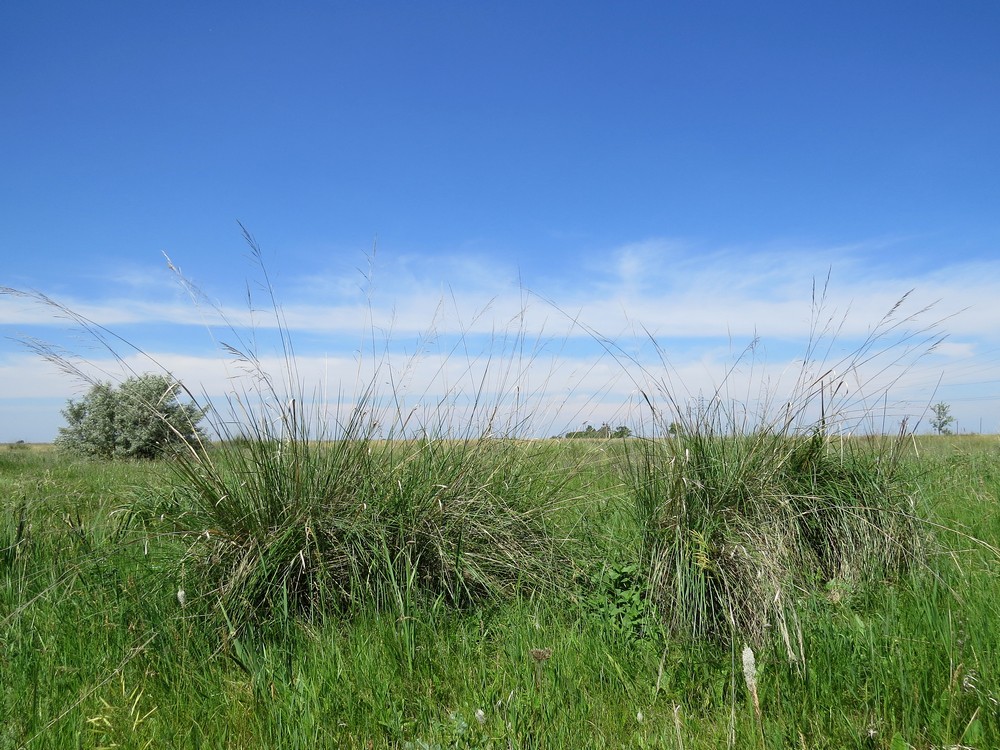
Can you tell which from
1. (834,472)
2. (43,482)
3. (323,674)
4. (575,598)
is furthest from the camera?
(43,482)

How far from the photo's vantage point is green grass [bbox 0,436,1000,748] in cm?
199

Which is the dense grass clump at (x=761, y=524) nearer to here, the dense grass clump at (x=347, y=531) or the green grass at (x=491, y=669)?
the green grass at (x=491, y=669)

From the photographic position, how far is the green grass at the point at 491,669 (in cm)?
199

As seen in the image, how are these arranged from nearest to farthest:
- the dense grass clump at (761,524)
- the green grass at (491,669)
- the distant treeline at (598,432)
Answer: the green grass at (491,669), the dense grass clump at (761,524), the distant treeline at (598,432)

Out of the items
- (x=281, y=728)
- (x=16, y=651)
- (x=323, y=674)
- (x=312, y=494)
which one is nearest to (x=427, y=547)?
(x=312, y=494)

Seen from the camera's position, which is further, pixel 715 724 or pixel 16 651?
pixel 16 651

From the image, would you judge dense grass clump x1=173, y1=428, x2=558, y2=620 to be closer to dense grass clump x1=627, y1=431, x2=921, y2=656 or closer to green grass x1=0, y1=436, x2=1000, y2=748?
green grass x1=0, y1=436, x2=1000, y2=748

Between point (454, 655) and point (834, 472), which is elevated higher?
point (834, 472)

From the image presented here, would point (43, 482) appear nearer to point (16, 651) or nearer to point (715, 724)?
point (16, 651)

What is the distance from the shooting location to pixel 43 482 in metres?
5.14

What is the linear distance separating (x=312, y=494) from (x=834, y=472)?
2.68 meters

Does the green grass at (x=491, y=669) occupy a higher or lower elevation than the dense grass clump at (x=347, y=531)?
lower

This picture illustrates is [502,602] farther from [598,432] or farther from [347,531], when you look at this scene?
[598,432]

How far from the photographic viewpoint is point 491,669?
2.38 meters
